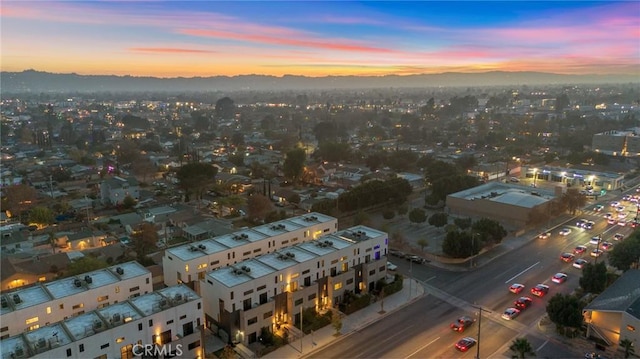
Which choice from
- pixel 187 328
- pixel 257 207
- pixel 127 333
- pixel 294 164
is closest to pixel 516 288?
pixel 187 328

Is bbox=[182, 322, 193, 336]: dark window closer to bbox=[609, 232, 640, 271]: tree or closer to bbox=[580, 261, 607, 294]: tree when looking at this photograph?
bbox=[580, 261, 607, 294]: tree

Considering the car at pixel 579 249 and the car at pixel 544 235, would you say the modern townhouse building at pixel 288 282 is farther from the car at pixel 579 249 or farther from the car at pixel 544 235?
the car at pixel 544 235

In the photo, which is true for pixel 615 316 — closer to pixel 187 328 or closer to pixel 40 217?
pixel 187 328

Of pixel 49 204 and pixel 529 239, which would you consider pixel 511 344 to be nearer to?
pixel 529 239

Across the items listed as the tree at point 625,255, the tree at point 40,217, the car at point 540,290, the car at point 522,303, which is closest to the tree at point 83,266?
the tree at point 40,217

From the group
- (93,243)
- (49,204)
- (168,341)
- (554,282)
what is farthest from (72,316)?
(49,204)

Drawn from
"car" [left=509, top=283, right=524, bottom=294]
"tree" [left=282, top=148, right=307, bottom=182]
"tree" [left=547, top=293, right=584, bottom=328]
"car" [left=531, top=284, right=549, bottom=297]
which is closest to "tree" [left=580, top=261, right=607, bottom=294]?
"car" [left=531, top=284, right=549, bottom=297]
